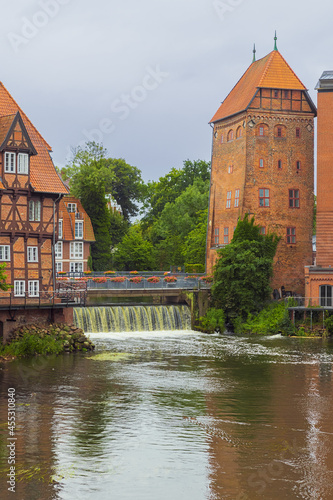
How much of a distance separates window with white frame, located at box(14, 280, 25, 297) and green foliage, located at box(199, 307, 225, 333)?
14.7 m

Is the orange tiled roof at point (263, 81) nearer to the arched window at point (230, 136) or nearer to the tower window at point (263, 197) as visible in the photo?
the arched window at point (230, 136)

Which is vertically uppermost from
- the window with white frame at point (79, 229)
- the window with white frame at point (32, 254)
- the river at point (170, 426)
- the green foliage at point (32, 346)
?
the window with white frame at point (79, 229)

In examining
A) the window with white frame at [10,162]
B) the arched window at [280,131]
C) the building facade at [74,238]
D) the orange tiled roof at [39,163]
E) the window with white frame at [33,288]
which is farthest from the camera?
the building facade at [74,238]

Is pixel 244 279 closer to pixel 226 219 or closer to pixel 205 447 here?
pixel 226 219

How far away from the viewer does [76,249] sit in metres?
81.4

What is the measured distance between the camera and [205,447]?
22750 mm

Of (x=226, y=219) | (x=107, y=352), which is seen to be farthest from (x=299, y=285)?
(x=107, y=352)

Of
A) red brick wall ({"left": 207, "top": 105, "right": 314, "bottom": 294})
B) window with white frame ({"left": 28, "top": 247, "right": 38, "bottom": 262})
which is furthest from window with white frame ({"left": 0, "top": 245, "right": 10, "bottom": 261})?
red brick wall ({"left": 207, "top": 105, "right": 314, "bottom": 294})

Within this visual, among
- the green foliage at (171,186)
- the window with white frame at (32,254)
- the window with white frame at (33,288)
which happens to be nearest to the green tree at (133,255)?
the green foliage at (171,186)

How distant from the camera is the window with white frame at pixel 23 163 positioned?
140ft

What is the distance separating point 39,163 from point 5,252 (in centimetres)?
574

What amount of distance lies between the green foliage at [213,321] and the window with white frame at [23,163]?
57.0 feet

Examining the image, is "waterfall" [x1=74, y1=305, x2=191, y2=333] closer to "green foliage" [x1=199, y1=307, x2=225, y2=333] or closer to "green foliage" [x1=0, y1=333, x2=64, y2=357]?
"green foliage" [x1=199, y1=307, x2=225, y2=333]

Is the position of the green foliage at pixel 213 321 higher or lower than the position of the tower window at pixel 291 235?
lower
